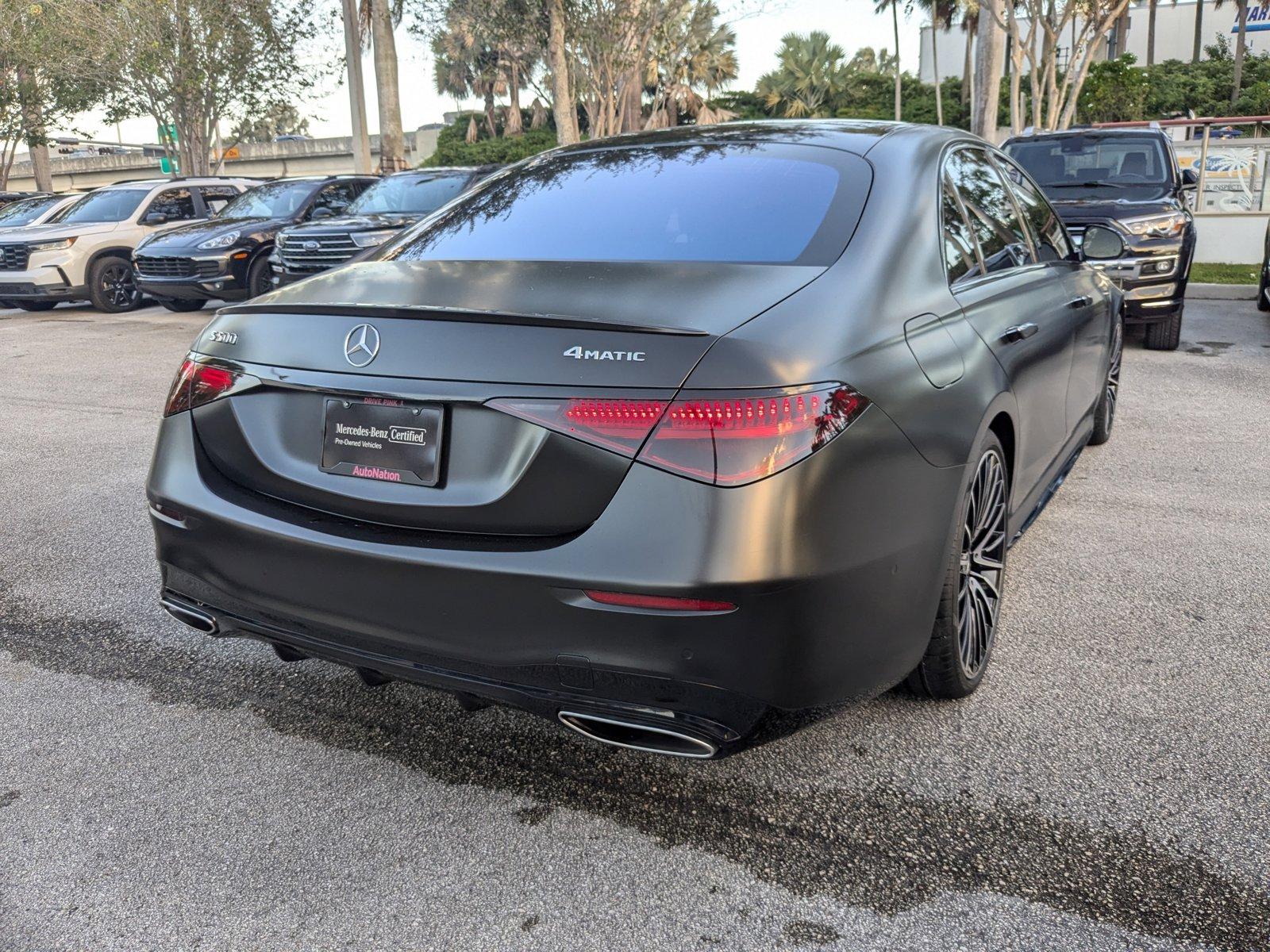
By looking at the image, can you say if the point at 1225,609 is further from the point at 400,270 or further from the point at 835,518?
the point at 400,270

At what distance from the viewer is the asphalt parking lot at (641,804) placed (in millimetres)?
2299

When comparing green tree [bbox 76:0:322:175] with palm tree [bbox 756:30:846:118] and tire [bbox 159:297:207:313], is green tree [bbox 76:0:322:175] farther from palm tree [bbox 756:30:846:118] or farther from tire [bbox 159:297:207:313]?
palm tree [bbox 756:30:846:118]

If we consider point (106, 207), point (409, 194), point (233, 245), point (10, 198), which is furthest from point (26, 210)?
point (409, 194)

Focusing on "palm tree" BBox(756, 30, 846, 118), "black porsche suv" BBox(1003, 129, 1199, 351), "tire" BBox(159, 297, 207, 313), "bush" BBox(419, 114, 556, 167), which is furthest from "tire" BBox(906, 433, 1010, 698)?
"palm tree" BBox(756, 30, 846, 118)

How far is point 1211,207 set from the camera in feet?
58.4

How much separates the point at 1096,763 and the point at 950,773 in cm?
39

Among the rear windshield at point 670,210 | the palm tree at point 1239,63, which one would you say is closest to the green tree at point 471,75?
the palm tree at point 1239,63

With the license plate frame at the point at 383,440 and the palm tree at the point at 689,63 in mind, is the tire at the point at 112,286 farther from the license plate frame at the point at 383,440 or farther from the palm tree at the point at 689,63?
the license plate frame at the point at 383,440

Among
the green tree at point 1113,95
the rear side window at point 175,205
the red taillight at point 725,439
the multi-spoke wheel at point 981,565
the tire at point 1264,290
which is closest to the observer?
the red taillight at point 725,439

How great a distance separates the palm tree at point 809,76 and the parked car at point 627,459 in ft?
212

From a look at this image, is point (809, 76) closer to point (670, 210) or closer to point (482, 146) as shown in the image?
point (482, 146)

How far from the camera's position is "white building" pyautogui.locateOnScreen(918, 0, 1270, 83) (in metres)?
63.2

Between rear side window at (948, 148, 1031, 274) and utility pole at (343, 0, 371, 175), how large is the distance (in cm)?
2109

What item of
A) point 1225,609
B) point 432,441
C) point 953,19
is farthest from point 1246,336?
point 953,19
